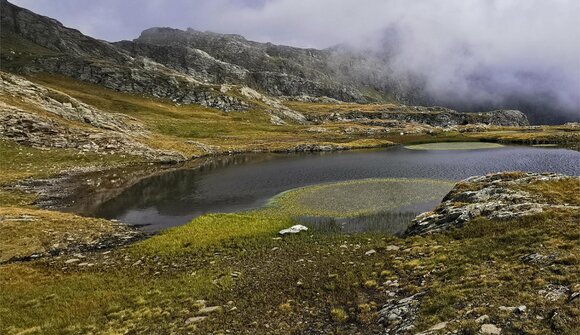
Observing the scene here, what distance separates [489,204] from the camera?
3581cm

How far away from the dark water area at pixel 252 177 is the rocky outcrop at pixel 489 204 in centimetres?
1076

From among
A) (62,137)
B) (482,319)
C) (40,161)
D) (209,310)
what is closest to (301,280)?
(209,310)

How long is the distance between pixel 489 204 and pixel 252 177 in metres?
57.4

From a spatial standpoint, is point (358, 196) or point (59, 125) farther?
point (59, 125)

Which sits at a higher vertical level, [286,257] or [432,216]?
Result: [432,216]

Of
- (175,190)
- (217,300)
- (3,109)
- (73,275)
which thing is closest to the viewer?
(217,300)

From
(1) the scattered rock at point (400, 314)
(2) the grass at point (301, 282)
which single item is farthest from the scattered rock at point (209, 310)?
(1) the scattered rock at point (400, 314)

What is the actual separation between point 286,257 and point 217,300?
8920 mm

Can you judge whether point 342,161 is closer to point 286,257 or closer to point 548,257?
point 286,257

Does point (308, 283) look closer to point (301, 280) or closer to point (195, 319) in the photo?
point (301, 280)

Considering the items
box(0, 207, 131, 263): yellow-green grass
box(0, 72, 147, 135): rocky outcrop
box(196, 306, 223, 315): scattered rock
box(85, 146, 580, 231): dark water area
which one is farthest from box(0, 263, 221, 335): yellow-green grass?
box(0, 72, 147, 135): rocky outcrop

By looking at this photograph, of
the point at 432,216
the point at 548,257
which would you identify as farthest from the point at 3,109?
the point at 548,257

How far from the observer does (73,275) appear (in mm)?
31953

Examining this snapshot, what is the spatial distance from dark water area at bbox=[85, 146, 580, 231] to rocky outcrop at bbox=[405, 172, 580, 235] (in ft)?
35.3
